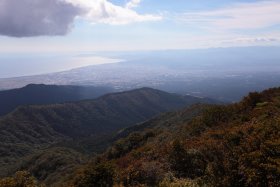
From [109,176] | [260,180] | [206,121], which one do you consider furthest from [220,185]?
[206,121]

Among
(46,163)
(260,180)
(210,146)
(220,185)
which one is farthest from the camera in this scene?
(46,163)

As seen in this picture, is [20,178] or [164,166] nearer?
[20,178]

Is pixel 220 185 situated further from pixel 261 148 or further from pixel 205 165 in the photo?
pixel 205 165

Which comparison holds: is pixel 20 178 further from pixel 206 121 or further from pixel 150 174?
pixel 206 121

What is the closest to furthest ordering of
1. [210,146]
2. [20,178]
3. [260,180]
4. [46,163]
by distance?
1. [260,180]
2. [20,178]
3. [210,146]
4. [46,163]

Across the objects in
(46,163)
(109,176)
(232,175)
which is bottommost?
(46,163)

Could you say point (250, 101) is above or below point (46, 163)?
above

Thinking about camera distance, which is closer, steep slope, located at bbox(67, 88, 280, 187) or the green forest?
steep slope, located at bbox(67, 88, 280, 187)

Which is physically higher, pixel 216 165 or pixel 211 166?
pixel 216 165

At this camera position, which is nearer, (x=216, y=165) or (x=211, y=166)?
(x=216, y=165)

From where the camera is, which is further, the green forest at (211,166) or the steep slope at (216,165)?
the green forest at (211,166)
